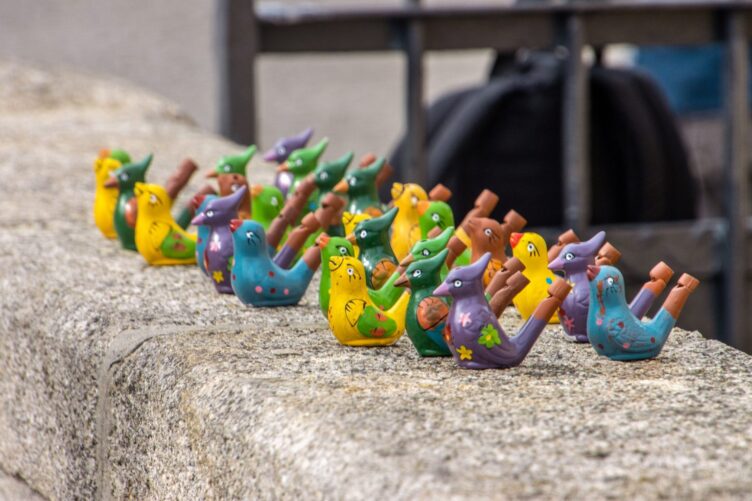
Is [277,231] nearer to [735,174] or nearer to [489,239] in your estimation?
[489,239]

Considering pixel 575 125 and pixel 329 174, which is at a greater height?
pixel 329 174

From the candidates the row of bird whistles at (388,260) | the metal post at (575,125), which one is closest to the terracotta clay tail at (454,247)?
the row of bird whistles at (388,260)

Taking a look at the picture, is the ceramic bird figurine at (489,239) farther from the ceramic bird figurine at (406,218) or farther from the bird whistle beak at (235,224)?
the bird whistle beak at (235,224)

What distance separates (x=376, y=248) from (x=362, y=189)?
1.15 ft

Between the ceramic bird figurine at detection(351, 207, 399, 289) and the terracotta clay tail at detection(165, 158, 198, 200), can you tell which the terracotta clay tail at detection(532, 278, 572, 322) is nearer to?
the ceramic bird figurine at detection(351, 207, 399, 289)

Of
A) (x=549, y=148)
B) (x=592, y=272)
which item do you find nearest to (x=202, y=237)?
(x=592, y=272)

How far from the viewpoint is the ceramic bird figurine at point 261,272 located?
2.09 metres

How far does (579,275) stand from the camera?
6.20ft

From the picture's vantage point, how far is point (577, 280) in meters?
1.88

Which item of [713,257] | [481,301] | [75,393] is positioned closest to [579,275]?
[481,301]

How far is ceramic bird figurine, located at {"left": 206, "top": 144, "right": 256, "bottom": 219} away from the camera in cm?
243

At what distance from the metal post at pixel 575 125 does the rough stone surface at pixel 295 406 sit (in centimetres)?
215

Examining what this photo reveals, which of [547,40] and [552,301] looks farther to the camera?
[547,40]

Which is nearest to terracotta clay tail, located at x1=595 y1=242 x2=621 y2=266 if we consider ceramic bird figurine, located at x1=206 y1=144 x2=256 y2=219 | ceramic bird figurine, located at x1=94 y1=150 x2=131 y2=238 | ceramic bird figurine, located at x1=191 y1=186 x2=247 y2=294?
ceramic bird figurine, located at x1=191 y1=186 x2=247 y2=294
